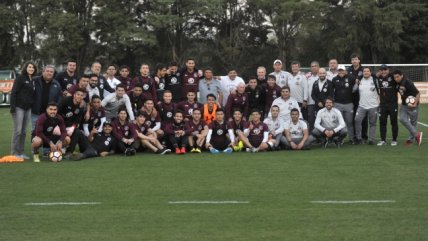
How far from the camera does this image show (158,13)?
41656 millimetres

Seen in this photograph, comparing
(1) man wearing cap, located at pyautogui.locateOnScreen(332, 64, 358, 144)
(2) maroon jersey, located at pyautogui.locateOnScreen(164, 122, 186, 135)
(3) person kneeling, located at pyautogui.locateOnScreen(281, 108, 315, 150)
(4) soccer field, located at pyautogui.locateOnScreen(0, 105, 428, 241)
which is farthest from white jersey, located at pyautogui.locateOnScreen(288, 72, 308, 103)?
(2) maroon jersey, located at pyautogui.locateOnScreen(164, 122, 186, 135)

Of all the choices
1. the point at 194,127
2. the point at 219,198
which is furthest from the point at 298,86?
the point at 219,198

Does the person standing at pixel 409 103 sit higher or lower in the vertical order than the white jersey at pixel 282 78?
lower

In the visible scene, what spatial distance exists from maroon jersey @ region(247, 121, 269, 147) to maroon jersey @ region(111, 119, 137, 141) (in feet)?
7.23

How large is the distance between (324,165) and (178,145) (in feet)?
10.1

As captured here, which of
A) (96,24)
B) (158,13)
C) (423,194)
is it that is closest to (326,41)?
(158,13)

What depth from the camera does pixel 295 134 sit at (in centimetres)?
1088

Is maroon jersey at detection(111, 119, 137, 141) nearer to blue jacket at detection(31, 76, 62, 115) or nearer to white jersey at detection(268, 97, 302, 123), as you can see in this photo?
blue jacket at detection(31, 76, 62, 115)

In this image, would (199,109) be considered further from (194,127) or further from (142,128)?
(142,128)

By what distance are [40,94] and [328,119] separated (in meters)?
5.41

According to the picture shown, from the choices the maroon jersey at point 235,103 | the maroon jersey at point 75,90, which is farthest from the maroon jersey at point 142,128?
the maroon jersey at point 235,103

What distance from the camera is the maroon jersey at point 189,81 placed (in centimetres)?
1150

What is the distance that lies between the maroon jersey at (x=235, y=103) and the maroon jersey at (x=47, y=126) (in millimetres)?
3246

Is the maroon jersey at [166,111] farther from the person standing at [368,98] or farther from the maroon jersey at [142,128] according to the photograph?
the person standing at [368,98]
